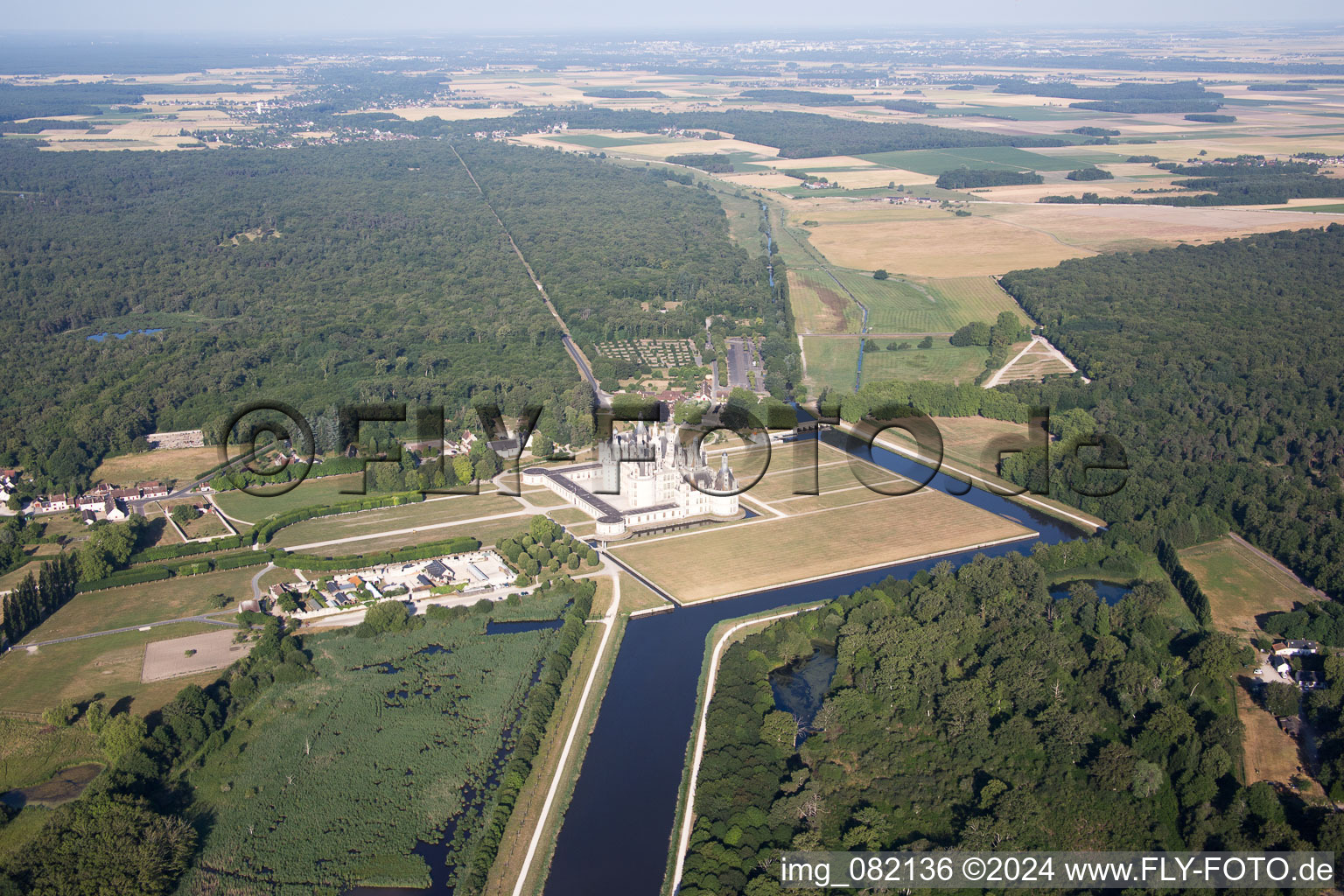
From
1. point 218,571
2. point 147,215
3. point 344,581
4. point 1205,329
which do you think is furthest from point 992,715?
point 147,215

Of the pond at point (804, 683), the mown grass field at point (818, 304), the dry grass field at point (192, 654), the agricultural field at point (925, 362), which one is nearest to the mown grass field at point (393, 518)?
the dry grass field at point (192, 654)

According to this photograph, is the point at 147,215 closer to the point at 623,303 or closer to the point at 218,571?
the point at 623,303

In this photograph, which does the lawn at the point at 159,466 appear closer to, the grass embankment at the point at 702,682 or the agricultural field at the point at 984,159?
the grass embankment at the point at 702,682

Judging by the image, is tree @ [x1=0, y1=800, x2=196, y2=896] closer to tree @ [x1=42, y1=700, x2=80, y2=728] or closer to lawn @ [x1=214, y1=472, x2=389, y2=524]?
tree @ [x1=42, y1=700, x2=80, y2=728]

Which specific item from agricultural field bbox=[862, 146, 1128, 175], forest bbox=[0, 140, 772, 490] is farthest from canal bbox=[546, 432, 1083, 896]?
agricultural field bbox=[862, 146, 1128, 175]

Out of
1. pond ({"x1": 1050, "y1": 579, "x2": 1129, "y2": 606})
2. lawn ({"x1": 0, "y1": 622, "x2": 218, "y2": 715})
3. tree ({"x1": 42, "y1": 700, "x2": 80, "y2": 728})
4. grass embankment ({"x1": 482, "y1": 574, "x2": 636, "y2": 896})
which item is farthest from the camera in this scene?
pond ({"x1": 1050, "y1": 579, "x2": 1129, "y2": 606})

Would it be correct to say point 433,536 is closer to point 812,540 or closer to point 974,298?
point 812,540
